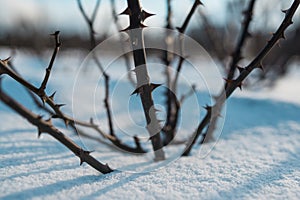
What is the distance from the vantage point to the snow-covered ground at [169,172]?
733mm

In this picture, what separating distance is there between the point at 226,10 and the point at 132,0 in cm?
263

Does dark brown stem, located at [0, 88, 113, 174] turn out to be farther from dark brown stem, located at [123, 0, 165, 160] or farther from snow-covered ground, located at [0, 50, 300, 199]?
dark brown stem, located at [123, 0, 165, 160]

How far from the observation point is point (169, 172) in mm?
887

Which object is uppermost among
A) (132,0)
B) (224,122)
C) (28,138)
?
(132,0)

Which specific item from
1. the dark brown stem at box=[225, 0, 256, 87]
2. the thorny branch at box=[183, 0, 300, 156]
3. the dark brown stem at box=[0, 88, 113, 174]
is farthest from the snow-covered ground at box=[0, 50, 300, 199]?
the dark brown stem at box=[225, 0, 256, 87]

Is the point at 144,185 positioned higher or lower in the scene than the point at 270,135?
higher

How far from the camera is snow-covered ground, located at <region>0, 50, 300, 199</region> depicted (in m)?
0.73

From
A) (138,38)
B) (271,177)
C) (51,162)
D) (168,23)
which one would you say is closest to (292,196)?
(271,177)

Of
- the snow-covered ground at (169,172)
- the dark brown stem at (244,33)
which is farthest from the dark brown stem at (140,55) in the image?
the dark brown stem at (244,33)

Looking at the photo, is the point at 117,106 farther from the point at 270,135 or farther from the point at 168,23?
the point at 270,135

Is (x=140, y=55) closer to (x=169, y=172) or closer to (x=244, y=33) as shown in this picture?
(x=169, y=172)

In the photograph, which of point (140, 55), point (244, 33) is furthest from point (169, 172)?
point (244, 33)

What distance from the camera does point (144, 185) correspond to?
0.78 metres

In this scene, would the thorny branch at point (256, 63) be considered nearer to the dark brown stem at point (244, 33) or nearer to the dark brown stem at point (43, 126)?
the dark brown stem at point (244, 33)
